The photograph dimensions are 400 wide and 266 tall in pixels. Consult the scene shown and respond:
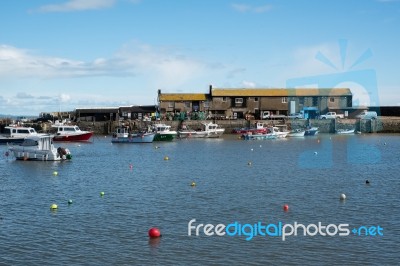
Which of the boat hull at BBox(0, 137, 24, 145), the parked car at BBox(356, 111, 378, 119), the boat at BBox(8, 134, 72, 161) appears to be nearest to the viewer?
the boat at BBox(8, 134, 72, 161)

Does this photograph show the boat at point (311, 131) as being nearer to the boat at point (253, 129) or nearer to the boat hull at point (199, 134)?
the boat at point (253, 129)

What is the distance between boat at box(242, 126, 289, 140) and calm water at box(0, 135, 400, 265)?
117ft

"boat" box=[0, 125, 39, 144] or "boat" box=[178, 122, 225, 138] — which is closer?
"boat" box=[0, 125, 39, 144]

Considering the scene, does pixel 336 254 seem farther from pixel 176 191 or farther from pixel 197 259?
pixel 176 191

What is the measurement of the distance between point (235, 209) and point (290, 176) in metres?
12.1

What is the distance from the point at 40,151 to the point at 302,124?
180 ft

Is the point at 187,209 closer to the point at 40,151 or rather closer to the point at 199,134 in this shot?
the point at 40,151

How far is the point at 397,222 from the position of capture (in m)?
21.2

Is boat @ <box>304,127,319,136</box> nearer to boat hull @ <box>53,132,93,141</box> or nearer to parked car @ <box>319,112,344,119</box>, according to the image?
parked car @ <box>319,112,344,119</box>

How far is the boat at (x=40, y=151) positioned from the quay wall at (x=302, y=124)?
4278 cm

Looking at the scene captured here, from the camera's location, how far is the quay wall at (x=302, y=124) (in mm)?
90625

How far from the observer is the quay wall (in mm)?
90625

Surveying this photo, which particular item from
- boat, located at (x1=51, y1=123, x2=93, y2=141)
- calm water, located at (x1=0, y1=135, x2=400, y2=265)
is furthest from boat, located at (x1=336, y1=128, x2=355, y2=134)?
calm water, located at (x1=0, y1=135, x2=400, y2=265)

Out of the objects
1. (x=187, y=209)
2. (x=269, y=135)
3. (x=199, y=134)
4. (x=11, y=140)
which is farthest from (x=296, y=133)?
(x=187, y=209)
